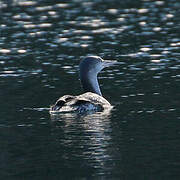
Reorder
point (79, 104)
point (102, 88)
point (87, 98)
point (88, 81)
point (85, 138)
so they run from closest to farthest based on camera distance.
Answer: point (85, 138), point (79, 104), point (87, 98), point (88, 81), point (102, 88)

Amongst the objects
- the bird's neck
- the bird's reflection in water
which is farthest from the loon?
the bird's reflection in water

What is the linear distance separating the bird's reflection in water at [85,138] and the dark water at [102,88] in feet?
0.07

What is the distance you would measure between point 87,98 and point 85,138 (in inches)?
125

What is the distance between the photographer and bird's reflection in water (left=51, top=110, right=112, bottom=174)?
16.6 metres

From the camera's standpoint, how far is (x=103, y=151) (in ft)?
56.6

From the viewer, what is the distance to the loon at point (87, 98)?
20.8 meters

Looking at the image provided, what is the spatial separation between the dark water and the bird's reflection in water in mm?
20

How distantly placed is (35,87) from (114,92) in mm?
2355

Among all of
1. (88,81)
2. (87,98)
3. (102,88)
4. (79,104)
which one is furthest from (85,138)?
(102,88)

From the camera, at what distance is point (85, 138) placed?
18.4 m

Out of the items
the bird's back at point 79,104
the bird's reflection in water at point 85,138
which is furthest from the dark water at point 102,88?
the bird's back at point 79,104

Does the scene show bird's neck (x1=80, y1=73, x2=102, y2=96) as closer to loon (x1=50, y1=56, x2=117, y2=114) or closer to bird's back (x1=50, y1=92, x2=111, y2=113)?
loon (x1=50, y1=56, x2=117, y2=114)

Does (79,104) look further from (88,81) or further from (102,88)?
(102,88)

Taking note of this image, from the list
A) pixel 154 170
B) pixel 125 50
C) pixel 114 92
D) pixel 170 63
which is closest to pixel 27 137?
pixel 154 170
